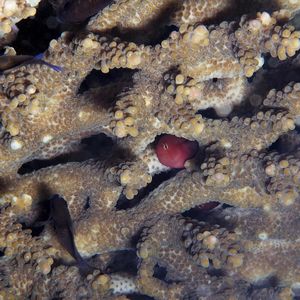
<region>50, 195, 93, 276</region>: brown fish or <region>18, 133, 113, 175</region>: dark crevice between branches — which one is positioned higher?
<region>18, 133, 113, 175</region>: dark crevice between branches

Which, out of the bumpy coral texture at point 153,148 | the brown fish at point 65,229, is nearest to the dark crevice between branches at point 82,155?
the bumpy coral texture at point 153,148

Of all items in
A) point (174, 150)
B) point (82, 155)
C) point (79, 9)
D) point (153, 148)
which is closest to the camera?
point (79, 9)

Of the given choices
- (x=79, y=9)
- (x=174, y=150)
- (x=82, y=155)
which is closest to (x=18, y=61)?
(x=79, y=9)

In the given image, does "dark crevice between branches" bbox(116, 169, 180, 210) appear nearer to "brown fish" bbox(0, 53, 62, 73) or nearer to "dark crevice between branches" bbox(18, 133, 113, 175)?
"dark crevice between branches" bbox(18, 133, 113, 175)

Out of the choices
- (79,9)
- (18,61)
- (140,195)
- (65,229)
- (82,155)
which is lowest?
(140,195)

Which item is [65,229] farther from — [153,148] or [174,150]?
[174,150]

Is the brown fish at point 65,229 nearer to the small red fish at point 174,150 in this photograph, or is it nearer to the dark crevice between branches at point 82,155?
the dark crevice between branches at point 82,155

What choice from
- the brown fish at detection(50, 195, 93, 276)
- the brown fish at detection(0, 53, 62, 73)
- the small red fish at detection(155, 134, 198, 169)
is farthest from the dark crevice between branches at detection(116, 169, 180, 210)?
the brown fish at detection(0, 53, 62, 73)
